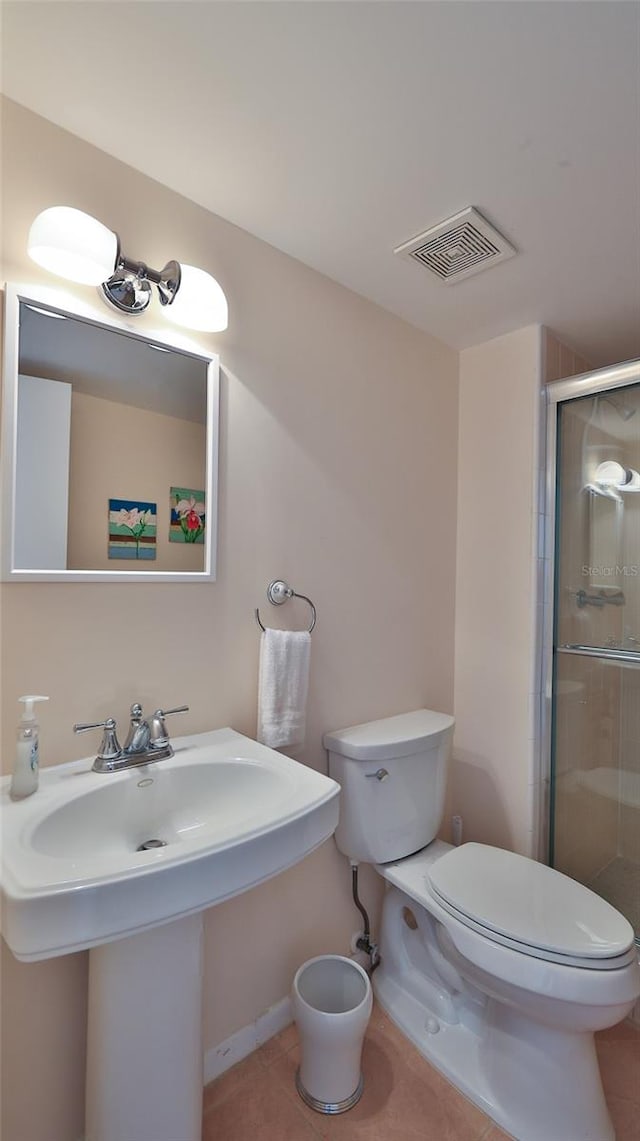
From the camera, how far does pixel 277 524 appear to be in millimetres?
1392

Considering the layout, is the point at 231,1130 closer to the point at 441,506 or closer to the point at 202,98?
the point at 441,506

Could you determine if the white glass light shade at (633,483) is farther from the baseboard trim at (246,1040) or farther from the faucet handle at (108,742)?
the baseboard trim at (246,1040)

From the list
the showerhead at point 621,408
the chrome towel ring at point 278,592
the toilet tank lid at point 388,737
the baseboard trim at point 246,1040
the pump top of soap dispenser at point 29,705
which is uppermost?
the showerhead at point 621,408

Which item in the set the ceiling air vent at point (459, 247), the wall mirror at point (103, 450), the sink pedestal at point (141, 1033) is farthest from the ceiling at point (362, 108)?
the sink pedestal at point (141, 1033)

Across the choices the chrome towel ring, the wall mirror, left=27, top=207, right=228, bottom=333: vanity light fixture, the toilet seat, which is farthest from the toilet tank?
left=27, top=207, right=228, bottom=333: vanity light fixture

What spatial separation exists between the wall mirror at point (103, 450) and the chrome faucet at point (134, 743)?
30cm

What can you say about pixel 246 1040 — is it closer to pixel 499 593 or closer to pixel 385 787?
pixel 385 787

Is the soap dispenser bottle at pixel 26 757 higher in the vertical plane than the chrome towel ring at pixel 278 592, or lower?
lower

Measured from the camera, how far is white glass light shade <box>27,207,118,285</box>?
36.2 inches

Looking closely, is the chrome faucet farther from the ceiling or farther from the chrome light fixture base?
the ceiling

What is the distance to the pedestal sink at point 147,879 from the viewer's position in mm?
664

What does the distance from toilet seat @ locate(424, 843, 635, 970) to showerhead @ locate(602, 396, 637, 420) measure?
57.7 inches

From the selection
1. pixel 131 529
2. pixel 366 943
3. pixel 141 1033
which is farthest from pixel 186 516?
pixel 366 943

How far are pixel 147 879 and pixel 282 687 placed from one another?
632 mm
